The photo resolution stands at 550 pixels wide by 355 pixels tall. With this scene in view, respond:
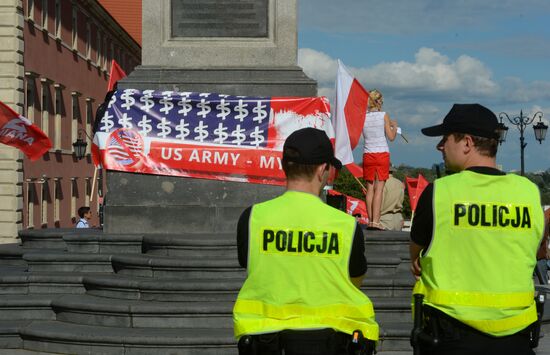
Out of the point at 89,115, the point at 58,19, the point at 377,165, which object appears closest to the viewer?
the point at 377,165

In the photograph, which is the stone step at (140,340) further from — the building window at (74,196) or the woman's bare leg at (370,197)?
the building window at (74,196)

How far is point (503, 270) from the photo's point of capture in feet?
16.5

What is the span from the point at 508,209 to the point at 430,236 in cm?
36

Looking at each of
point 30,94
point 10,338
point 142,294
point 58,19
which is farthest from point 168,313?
point 58,19

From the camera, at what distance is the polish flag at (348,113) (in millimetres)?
13180

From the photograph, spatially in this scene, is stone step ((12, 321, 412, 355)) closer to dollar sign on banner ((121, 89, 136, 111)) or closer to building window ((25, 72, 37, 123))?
Answer: dollar sign on banner ((121, 89, 136, 111))

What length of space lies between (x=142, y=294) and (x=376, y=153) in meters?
4.04

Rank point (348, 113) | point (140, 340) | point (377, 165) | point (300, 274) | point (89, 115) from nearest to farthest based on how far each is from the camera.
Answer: point (300, 274) → point (140, 340) → point (377, 165) → point (348, 113) → point (89, 115)

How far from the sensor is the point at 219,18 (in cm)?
1329

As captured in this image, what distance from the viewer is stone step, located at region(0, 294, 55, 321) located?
1080 centimetres

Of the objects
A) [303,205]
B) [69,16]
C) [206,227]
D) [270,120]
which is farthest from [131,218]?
[69,16]

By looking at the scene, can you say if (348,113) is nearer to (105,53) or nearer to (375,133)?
(375,133)

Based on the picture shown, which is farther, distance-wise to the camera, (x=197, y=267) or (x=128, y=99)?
(x=128, y=99)

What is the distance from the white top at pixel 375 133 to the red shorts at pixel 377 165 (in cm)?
6
